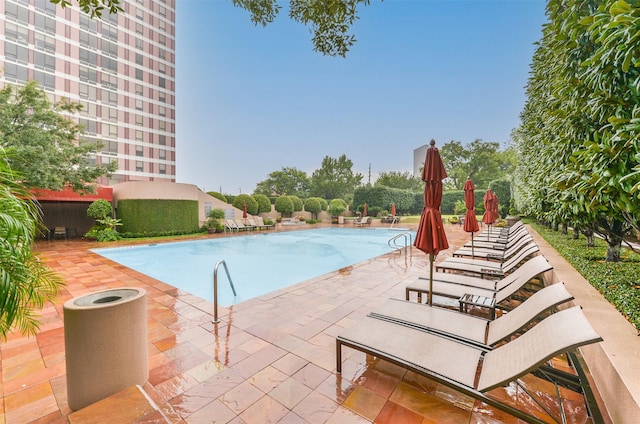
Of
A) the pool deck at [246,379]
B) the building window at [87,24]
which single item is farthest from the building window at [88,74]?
the pool deck at [246,379]

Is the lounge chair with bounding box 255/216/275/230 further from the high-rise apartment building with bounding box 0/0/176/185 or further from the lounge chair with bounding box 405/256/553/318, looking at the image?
the high-rise apartment building with bounding box 0/0/176/185

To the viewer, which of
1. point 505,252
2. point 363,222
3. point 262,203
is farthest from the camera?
point 262,203

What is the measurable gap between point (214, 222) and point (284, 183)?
2838 centimetres

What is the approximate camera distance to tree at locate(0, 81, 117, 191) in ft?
34.2

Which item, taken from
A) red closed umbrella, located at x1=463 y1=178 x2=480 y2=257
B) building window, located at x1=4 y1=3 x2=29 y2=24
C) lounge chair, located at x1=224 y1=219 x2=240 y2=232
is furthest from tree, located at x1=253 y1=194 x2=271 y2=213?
building window, located at x1=4 y1=3 x2=29 y2=24

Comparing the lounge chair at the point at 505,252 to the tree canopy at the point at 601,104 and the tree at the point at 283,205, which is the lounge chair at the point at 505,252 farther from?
the tree at the point at 283,205

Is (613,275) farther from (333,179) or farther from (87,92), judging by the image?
(87,92)

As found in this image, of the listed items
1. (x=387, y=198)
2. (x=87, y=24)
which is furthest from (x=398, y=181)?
(x=87, y=24)

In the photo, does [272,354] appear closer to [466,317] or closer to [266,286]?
[466,317]

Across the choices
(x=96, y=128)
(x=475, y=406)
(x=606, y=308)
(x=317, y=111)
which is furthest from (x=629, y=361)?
(x=96, y=128)

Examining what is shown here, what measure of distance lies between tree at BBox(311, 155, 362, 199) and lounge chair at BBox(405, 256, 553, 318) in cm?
4069

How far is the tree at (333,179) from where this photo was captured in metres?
45.1

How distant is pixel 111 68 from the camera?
33188 millimetres

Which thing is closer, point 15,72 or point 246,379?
point 246,379
